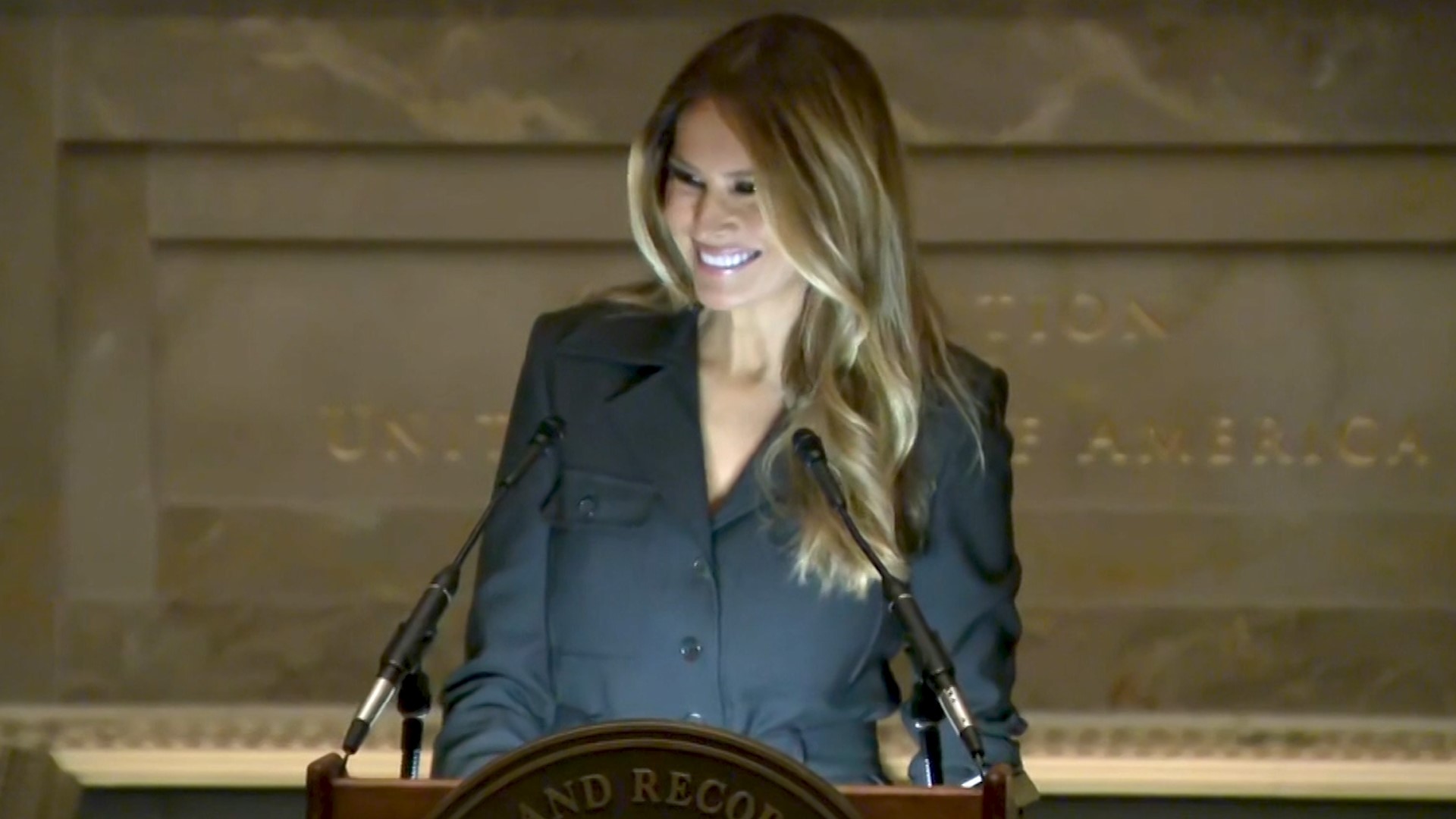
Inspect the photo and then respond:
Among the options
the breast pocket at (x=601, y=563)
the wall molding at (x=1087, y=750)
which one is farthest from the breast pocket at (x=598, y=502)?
the wall molding at (x=1087, y=750)

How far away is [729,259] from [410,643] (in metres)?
0.57

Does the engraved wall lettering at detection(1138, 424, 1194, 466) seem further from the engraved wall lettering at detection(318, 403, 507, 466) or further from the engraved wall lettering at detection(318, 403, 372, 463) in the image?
the engraved wall lettering at detection(318, 403, 372, 463)

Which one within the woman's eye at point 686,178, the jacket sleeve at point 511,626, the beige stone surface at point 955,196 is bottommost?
the jacket sleeve at point 511,626

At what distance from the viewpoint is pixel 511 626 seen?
2.04m

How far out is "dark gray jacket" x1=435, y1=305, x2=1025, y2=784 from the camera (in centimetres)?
201

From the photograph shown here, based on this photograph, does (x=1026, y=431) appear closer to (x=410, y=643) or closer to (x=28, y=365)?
(x=28, y=365)

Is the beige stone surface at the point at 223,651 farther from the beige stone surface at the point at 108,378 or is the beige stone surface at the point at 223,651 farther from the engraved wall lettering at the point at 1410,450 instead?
the engraved wall lettering at the point at 1410,450

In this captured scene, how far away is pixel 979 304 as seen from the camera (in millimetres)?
3627

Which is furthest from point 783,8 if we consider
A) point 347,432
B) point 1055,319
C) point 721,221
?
point 721,221

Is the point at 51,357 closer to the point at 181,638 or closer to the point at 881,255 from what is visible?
the point at 181,638

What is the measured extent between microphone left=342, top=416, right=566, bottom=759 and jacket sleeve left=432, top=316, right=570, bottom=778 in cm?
19

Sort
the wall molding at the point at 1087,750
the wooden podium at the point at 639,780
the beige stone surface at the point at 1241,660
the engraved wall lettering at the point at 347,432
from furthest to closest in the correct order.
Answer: the engraved wall lettering at the point at 347,432 < the beige stone surface at the point at 1241,660 < the wall molding at the point at 1087,750 < the wooden podium at the point at 639,780

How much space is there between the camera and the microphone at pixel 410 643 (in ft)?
5.26

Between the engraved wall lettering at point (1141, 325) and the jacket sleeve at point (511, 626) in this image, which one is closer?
the jacket sleeve at point (511, 626)
